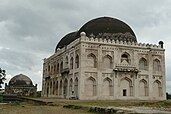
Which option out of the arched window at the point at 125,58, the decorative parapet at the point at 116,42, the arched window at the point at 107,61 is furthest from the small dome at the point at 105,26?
the arched window at the point at 107,61

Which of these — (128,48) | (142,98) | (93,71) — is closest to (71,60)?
(93,71)

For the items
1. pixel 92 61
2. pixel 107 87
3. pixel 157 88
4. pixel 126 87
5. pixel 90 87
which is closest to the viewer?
pixel 90 87

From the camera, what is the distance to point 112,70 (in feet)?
128

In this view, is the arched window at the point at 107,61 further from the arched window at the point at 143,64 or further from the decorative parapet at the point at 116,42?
the arched window at the point at 143,64

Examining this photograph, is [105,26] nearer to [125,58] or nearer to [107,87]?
[125,58]

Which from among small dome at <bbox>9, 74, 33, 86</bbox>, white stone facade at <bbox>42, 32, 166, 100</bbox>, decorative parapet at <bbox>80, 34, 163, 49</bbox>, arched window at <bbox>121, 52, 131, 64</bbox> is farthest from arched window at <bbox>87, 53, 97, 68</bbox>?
small dome at <bbox>9, 74, 33, 86</bbox>

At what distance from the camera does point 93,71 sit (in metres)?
38.2

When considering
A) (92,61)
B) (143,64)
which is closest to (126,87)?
(143,64)

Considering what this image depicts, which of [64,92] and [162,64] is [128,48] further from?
[64,92]

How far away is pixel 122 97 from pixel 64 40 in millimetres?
20035

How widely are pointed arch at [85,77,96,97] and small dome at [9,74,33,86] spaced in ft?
134

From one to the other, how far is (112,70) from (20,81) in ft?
140

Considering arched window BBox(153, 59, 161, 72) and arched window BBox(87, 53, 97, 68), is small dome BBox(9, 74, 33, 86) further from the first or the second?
arched window BBox(153, 59, 161, 72)

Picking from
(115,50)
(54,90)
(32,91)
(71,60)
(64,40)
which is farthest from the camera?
(32,91)
